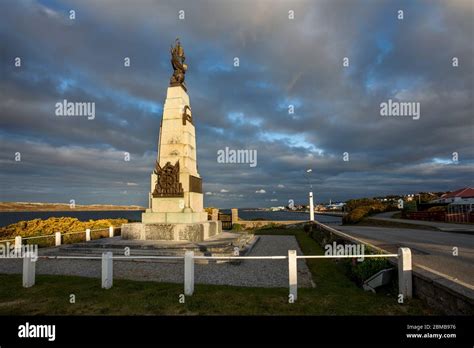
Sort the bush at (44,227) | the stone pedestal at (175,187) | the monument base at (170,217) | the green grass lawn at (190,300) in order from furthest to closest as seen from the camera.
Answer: the bush at (44,227)
the monument base at (170,217)
the stone pedestal at (175,187)
the green grass lawn at (190,300)

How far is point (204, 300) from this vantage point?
5812 mm

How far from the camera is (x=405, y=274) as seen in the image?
5.83 metres

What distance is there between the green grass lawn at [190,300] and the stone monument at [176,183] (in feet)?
19.2

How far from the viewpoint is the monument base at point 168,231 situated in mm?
12886

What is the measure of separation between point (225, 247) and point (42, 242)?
10.2 m

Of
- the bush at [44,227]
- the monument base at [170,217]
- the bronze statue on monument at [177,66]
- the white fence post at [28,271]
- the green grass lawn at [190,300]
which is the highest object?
the bronze statue on monument at [177,66]

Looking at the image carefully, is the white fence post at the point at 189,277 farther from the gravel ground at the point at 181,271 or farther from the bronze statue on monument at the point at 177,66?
the bronze statue on monument at the point at 177,66

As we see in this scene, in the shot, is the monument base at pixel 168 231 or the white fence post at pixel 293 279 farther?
the monument base at pixel 168 231

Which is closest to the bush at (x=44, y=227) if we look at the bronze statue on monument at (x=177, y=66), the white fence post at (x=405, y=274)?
the bronze statue on monument at (x=177, y=66)

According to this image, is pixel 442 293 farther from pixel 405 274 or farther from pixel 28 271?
pixel 28 271

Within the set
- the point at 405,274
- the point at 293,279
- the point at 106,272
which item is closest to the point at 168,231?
the point at 106,272

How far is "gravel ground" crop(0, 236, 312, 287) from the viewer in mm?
7688

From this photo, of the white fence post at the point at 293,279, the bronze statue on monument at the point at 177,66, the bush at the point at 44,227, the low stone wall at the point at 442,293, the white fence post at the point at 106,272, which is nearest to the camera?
the low stone wall at the point at 442,293
